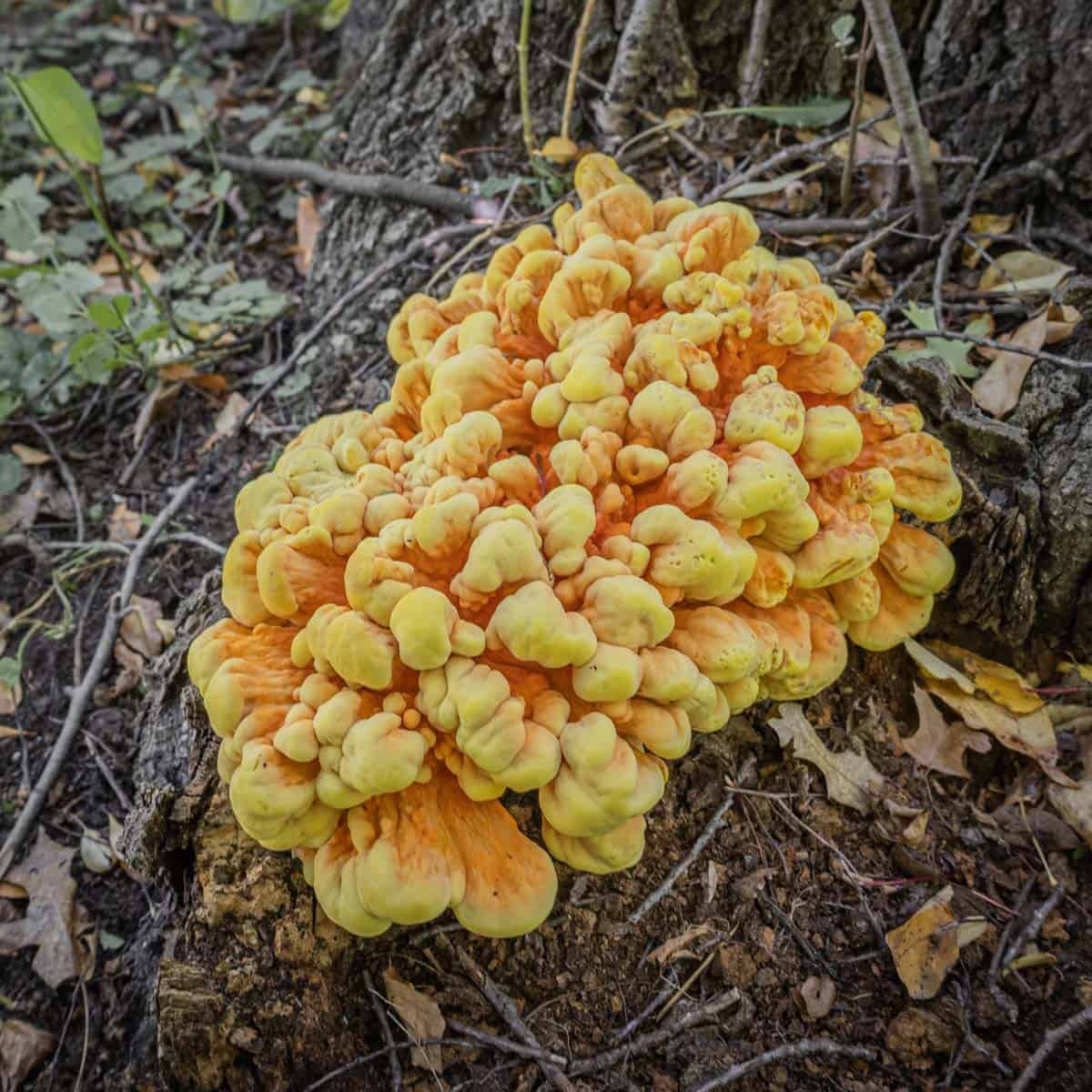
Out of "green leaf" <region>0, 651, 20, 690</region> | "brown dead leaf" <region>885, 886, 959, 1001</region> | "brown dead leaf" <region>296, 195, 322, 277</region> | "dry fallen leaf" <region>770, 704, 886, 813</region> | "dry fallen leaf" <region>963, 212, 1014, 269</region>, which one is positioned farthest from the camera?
"brown dead leaf" <region>296, 195, 322, 277</region>

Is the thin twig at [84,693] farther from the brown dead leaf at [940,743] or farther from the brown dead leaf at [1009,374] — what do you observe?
the brown dead leaf at [1009,374]

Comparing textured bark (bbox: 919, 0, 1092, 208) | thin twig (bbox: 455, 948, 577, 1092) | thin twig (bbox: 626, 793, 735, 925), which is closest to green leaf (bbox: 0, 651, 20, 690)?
thin twig (bbox: 455, 948, 577, 1092)

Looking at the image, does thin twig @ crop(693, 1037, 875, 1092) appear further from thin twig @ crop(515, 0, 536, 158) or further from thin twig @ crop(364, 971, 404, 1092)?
thin twig @ crop(515, 0, 536, 158)

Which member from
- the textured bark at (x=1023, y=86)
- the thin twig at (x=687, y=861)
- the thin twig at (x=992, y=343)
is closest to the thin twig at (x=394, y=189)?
the thin twig at (x=992, y=343)

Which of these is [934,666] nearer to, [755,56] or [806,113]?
[806,113]

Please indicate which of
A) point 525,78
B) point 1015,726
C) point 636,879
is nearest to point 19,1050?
point 636,879

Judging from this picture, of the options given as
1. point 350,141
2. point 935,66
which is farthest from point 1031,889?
point 350,141

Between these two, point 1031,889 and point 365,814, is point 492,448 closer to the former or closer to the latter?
point 365,814
